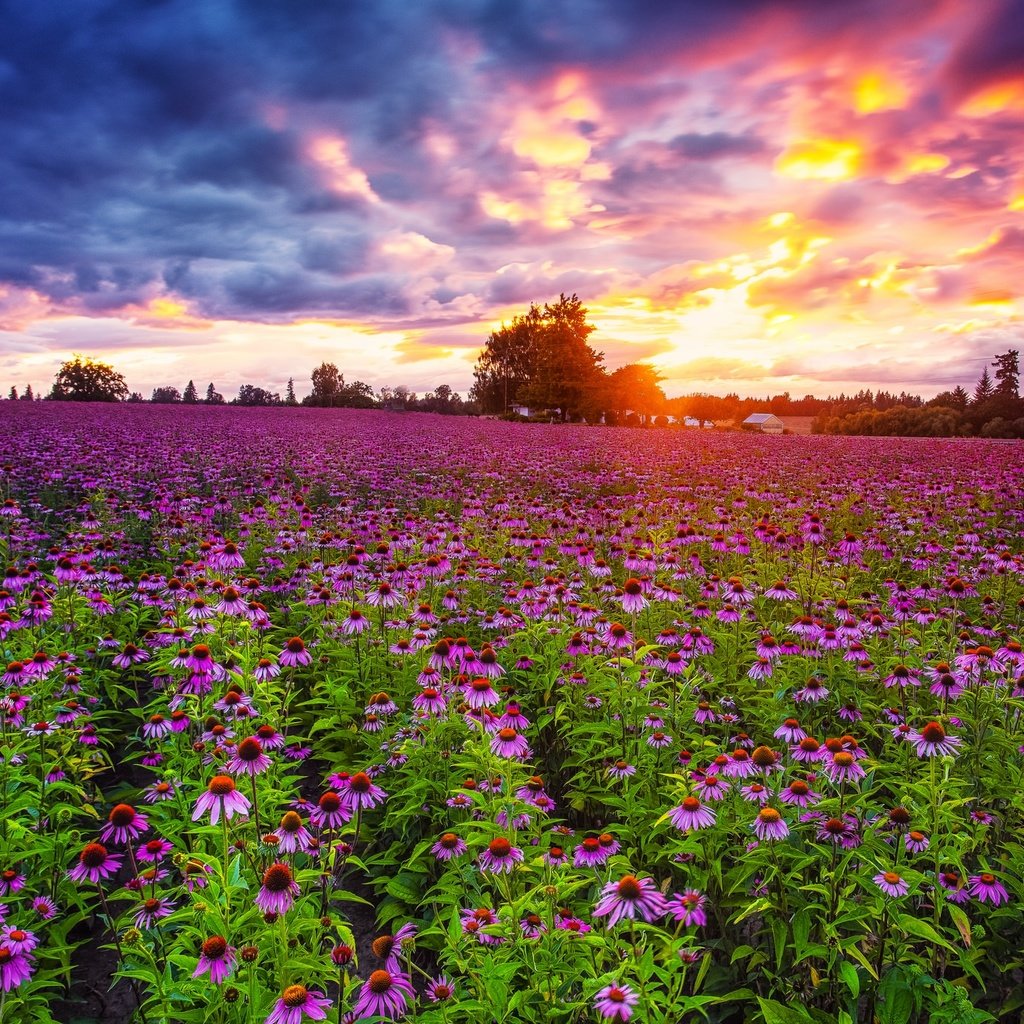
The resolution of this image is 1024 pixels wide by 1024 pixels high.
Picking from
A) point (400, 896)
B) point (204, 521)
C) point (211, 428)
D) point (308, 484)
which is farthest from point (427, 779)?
point (211, 428)

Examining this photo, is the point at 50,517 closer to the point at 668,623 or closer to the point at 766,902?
the point at 668,623

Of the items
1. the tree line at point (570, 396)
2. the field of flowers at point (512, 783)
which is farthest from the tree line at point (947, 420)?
the field of flowers at point (512, 783)

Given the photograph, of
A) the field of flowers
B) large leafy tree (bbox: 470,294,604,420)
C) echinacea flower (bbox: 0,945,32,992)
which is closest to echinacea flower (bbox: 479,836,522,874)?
the field of flowers

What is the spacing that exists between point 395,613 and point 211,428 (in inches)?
755

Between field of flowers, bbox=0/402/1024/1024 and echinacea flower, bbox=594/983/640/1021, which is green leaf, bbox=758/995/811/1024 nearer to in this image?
field of flowers, bbox=0/402/1024/1024

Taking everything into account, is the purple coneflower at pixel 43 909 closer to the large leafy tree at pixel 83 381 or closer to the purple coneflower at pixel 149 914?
the purple coneflower at pixel 149 914

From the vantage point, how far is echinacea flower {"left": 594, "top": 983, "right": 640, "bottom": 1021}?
6.15ft

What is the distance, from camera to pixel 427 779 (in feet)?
12.4

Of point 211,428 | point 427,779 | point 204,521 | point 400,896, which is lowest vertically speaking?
point 400,896

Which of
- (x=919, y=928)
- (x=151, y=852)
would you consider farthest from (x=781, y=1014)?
(x=151, y=852)

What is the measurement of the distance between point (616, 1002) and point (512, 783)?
1303mm

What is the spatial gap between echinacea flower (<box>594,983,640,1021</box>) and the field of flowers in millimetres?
16

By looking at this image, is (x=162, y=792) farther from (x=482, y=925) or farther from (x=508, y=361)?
(x=508, y=361)

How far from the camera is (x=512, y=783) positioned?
10.4 ft
